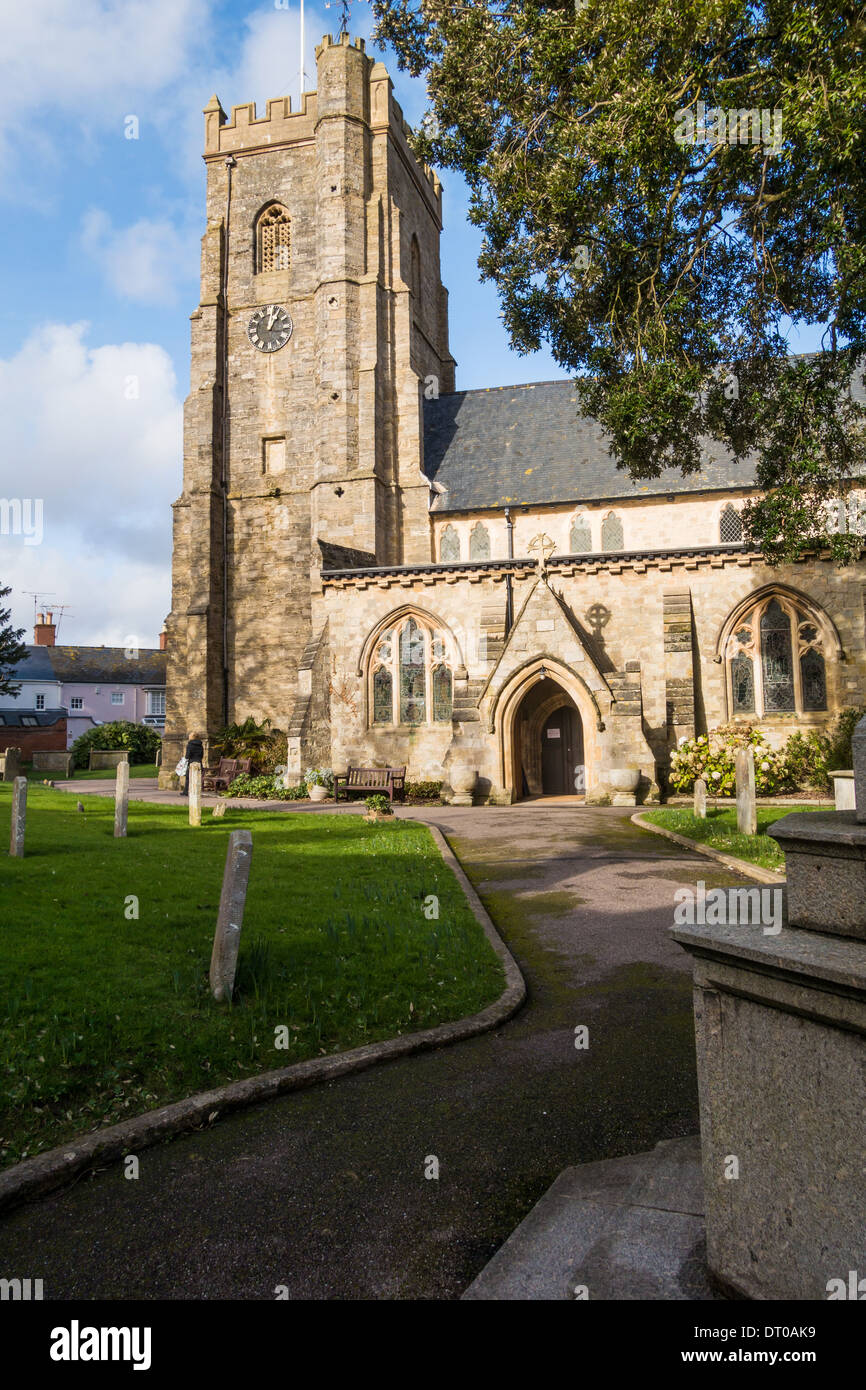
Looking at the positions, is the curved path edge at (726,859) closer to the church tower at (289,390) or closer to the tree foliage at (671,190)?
the tree foliage at (671,190)

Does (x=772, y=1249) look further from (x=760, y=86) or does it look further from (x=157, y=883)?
(x=760, y=86)

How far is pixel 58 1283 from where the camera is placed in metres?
2.81

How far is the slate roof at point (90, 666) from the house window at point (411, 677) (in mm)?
40856

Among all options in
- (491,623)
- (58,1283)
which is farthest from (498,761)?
(58,1283)

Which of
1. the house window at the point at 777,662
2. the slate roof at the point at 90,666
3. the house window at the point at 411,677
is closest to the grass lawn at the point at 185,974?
the house window at the point at 411,677

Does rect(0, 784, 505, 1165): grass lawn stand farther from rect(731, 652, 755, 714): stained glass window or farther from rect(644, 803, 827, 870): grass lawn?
rect(731, 652, 755, 714): stained glass window

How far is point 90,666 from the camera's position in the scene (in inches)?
2416

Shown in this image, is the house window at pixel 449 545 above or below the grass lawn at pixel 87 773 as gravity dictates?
above

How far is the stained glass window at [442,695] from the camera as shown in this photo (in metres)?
23.5

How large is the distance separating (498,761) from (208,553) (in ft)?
53.3

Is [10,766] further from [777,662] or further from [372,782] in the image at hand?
[777,662]

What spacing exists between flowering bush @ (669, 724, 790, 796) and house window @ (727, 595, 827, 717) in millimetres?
1517

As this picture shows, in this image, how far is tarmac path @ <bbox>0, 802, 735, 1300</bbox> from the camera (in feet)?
9.23

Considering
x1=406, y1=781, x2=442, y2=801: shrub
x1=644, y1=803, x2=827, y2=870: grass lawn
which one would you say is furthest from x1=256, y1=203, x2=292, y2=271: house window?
x1=644, y1=803, x2=827, y2=870: grass lawn
